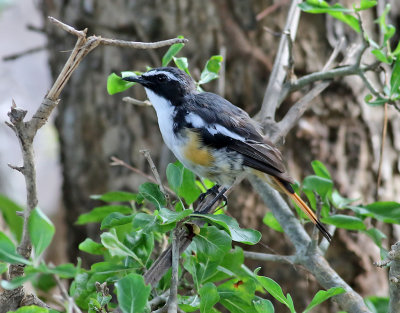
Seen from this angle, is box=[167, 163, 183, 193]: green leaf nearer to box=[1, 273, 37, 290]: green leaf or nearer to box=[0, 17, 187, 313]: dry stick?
box=[0, 17, 187, 313]: dry stick

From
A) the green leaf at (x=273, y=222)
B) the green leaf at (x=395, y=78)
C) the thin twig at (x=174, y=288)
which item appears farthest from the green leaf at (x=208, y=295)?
the green leaf at (x=395, y=78)

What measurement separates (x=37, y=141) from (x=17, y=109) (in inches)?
204

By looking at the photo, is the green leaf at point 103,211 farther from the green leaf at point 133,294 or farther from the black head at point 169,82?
the green leaf at point 133,294

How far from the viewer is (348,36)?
3.01 metres

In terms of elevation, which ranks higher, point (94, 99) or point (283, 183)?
point (94, 99)

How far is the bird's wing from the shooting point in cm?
202

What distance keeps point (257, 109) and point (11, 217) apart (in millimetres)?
1600

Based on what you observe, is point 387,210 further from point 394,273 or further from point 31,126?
point 31,126

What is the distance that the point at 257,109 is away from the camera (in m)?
2.92

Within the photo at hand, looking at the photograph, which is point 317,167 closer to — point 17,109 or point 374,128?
point 17,109

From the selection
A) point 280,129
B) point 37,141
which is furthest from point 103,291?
point 37,141

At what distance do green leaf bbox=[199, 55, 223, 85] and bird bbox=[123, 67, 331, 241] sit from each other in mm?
142

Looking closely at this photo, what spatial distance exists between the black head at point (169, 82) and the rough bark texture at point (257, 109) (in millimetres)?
802

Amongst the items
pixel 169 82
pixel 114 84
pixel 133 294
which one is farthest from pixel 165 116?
pixel 133 294
